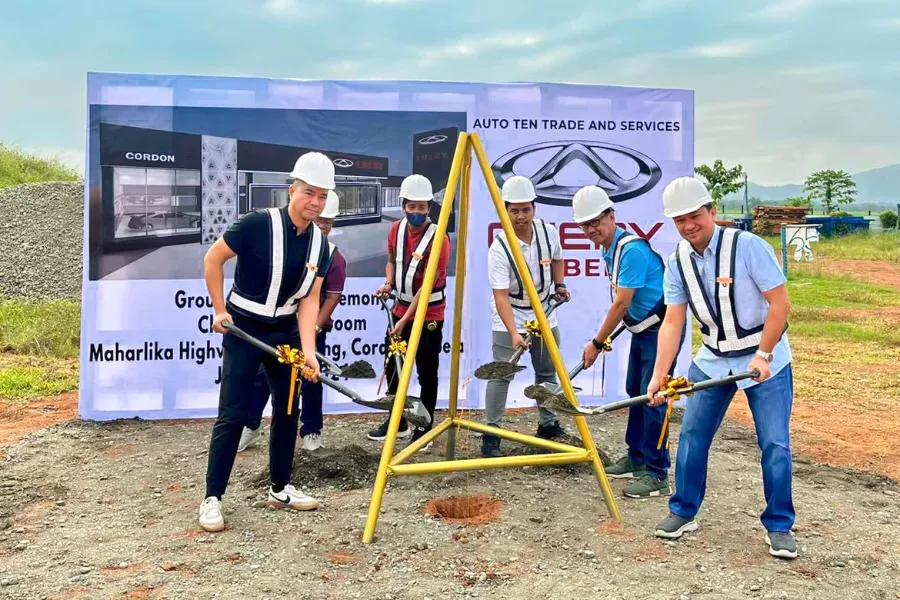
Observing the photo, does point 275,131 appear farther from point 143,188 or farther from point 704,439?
point 704,439

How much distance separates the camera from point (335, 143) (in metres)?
7.30

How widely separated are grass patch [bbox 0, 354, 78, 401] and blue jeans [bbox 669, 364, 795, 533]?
703 cm

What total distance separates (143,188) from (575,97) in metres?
4.02

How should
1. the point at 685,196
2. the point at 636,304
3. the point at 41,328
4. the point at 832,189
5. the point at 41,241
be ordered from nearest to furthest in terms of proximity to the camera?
the point at 685,196 < the point at 636,304 < the point at 41,328 < the point at 41,241 < the point at 832,189

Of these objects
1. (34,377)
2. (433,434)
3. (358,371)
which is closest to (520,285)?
(433,434)

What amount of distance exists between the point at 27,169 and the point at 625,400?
93.9 ft

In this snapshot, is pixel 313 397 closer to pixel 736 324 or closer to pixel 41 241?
pixel 736 324

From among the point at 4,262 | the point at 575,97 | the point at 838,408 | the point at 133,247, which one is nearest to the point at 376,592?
the point at 133,247

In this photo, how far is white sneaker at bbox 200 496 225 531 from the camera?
4512 millimetres

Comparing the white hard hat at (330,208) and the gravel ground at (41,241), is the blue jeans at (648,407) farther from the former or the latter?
the gravel ground at (41,241)

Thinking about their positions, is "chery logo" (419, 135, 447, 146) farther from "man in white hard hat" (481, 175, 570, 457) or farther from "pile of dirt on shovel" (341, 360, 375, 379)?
"pile of dirt on shovel" (341, 360, 375, 379)

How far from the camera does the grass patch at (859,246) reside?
28016mm

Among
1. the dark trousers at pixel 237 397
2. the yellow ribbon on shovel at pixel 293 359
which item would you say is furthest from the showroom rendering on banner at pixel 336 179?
the yellow ribbon on shovel at pixel 293 359

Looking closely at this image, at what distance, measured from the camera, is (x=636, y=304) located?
522 cm
